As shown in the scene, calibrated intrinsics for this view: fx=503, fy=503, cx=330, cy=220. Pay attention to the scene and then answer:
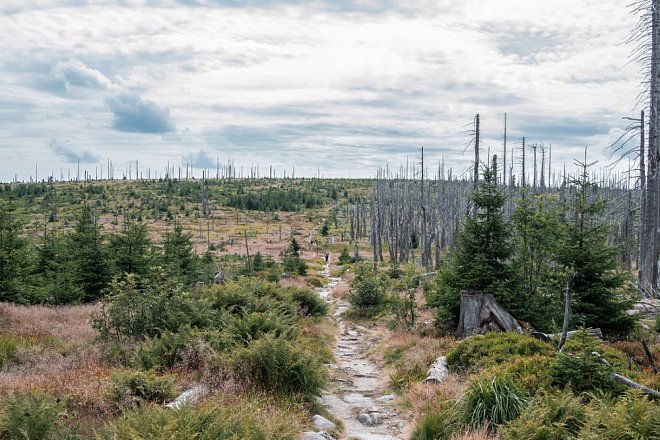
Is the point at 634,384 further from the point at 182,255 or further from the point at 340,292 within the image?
the point at 340,292

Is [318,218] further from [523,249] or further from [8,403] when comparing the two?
[8,403]

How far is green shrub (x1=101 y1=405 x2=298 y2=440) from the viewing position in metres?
5.27

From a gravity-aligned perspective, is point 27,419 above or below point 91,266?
above

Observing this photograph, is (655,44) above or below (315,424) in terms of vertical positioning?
above

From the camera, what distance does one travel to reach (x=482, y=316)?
41.5ft

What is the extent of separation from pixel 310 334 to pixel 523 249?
6535mm

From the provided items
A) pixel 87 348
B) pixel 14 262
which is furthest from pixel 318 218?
pixel 87 348

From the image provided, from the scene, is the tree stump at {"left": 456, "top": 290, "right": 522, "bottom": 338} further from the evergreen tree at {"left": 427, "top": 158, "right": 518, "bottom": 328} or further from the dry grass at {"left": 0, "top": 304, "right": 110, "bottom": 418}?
the dry grass at {"left": 0, "top": 304, "right": 110, "bottom": 418}

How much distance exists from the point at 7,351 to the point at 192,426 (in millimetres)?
6322

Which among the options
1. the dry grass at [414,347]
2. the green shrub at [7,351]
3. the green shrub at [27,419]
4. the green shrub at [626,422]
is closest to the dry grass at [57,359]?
the green shrub at [7,351]

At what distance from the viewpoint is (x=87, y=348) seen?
34.5ft

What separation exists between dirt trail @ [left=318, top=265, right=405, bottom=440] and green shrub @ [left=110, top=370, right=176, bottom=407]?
9.20 feet

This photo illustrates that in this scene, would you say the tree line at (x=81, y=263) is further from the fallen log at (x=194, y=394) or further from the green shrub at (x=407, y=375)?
the fallen log at (x=194, y=394)

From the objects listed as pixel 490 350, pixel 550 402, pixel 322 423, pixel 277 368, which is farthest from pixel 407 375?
pixel 550 402
